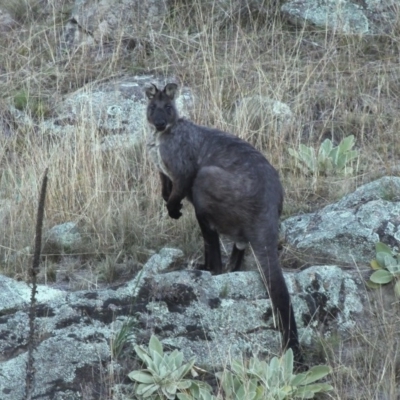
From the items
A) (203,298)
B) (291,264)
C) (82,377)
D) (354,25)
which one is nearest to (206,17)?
(354,25)

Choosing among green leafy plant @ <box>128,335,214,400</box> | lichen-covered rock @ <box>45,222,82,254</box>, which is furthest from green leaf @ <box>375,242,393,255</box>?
lichen-covered rock @ <box>45,222,82,254</box>

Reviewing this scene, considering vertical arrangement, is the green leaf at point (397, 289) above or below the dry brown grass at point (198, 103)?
above

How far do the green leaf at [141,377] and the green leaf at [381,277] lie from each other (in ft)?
5.11

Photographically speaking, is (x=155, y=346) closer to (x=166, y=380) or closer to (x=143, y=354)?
(x=143, y=354)

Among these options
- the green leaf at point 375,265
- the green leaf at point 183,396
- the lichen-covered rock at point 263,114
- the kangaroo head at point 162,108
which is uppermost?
the kangaroo head at point 162,108

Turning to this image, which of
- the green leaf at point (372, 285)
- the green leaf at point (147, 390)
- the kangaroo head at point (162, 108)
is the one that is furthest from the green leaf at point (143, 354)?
the kangaroo head at point (162, 108)

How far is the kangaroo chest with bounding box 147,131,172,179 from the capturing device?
6724 mm

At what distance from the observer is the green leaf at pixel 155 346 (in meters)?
4.98

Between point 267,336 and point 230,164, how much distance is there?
1.25 meters

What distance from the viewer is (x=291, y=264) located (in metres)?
6.36

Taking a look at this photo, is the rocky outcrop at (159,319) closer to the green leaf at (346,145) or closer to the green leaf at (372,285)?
the green leaf at (372,285)

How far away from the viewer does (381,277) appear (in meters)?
5.74

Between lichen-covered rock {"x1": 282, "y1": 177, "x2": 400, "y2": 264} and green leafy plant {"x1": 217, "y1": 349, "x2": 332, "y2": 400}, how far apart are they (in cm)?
135

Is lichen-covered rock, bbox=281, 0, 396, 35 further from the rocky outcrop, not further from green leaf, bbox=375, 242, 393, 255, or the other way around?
the rocky outcrop
